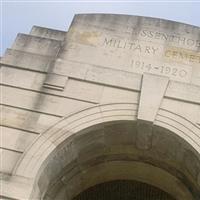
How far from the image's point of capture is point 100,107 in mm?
10859

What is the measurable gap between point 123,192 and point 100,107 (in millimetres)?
4233

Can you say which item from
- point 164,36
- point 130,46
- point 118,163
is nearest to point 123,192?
point 118,163

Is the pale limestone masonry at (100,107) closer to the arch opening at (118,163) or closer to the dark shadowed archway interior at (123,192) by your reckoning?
the arch opening at (118,163)

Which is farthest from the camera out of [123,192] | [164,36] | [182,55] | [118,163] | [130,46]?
[123,192]

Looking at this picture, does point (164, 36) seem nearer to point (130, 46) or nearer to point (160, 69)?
point (130, 46)

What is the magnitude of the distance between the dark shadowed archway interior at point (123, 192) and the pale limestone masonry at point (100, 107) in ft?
1.93

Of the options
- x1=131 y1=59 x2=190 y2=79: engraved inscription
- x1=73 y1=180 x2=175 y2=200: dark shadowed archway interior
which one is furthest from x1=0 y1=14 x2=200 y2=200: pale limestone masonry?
x1=73 y1=180 x2=175 y2=200: dark shadowed archway interior

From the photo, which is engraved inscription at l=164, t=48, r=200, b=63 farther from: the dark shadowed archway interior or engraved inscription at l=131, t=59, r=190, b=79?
the dark shadowed archway interior

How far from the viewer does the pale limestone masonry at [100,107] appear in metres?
10.4

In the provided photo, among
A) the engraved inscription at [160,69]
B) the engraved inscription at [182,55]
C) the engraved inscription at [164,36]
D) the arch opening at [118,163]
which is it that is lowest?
the arch opening at [118,163]

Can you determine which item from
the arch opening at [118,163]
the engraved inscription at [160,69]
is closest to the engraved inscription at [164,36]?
the engraved inscription at [160,69]

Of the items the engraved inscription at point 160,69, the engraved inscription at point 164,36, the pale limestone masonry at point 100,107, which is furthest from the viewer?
the engraved inscription at point 164,36

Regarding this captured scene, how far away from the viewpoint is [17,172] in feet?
32.2

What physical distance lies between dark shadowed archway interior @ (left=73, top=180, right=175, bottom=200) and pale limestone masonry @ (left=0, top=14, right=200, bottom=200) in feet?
1.93
